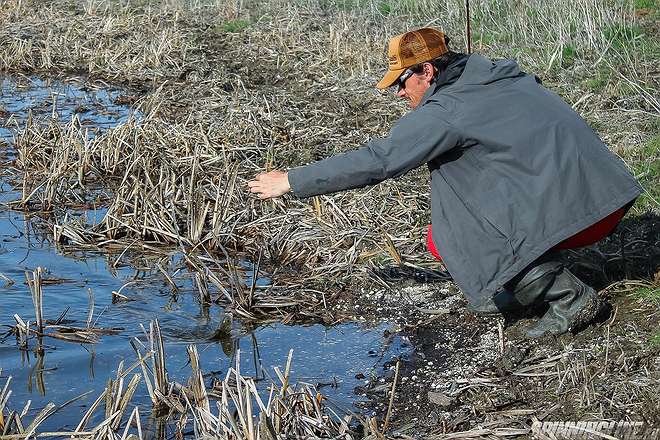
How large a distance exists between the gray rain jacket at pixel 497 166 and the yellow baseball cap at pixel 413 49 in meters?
0.12

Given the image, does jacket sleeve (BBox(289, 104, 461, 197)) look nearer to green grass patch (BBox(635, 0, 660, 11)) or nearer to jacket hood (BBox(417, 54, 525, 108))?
jacket hood (BBox(417, 54, 525, 108))

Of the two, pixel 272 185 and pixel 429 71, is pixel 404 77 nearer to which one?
pixel 429 71

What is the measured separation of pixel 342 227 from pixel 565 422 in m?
2.89

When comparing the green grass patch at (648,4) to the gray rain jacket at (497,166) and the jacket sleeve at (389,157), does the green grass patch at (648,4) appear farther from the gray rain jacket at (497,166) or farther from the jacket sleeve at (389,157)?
the jacket sleeve at (389,157)

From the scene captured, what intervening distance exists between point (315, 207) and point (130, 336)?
184cm

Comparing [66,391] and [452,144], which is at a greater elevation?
[452,144]

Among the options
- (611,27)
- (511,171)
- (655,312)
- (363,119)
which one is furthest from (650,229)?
(611,27)

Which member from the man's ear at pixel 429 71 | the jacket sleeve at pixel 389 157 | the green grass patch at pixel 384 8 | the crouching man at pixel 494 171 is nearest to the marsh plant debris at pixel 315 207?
the green grass patch at pixel 384 8

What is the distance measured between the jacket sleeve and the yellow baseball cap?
10.1 inches

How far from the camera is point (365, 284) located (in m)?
5.89

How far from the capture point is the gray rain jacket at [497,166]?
173 inches

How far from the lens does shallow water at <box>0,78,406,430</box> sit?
4.82m

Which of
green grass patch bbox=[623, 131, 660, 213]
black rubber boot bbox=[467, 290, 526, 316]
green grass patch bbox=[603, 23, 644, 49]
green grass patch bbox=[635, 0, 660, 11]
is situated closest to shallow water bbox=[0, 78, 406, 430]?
black rubber boot bbox=[467, 290, 526, 316]

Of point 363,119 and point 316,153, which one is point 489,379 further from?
point 363,119
